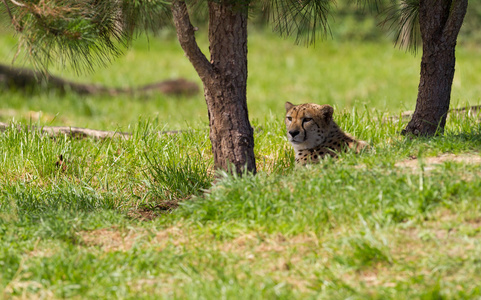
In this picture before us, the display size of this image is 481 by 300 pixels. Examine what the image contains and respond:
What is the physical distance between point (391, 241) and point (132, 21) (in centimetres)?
264

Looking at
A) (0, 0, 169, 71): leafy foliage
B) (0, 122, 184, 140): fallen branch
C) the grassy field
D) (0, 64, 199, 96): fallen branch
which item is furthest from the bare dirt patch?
(0, 64, 199, 96): fallen branch

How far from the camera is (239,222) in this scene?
3965mm

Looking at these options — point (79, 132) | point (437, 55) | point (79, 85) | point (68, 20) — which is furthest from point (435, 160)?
point (79, 85)

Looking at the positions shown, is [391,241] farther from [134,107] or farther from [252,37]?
[252,37]

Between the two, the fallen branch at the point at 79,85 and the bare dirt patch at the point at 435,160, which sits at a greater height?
the fallen branch at the point at 79,85

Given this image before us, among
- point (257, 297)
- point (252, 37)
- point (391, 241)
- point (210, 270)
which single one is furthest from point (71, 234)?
point (252, 37)

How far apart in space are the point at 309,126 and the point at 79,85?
9.17 m

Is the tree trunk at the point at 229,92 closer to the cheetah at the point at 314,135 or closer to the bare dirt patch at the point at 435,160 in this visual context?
the cheetah at the point at 314,135

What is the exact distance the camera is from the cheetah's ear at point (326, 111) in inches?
212

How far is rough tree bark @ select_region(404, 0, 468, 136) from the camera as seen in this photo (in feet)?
16.6

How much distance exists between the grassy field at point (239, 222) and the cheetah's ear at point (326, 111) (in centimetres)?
43

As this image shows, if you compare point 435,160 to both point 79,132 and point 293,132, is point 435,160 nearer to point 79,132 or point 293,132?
point 293,132

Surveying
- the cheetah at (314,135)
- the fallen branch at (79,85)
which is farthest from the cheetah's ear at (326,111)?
the fallen branch at (79,85)

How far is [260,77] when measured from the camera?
1481 centimetres
